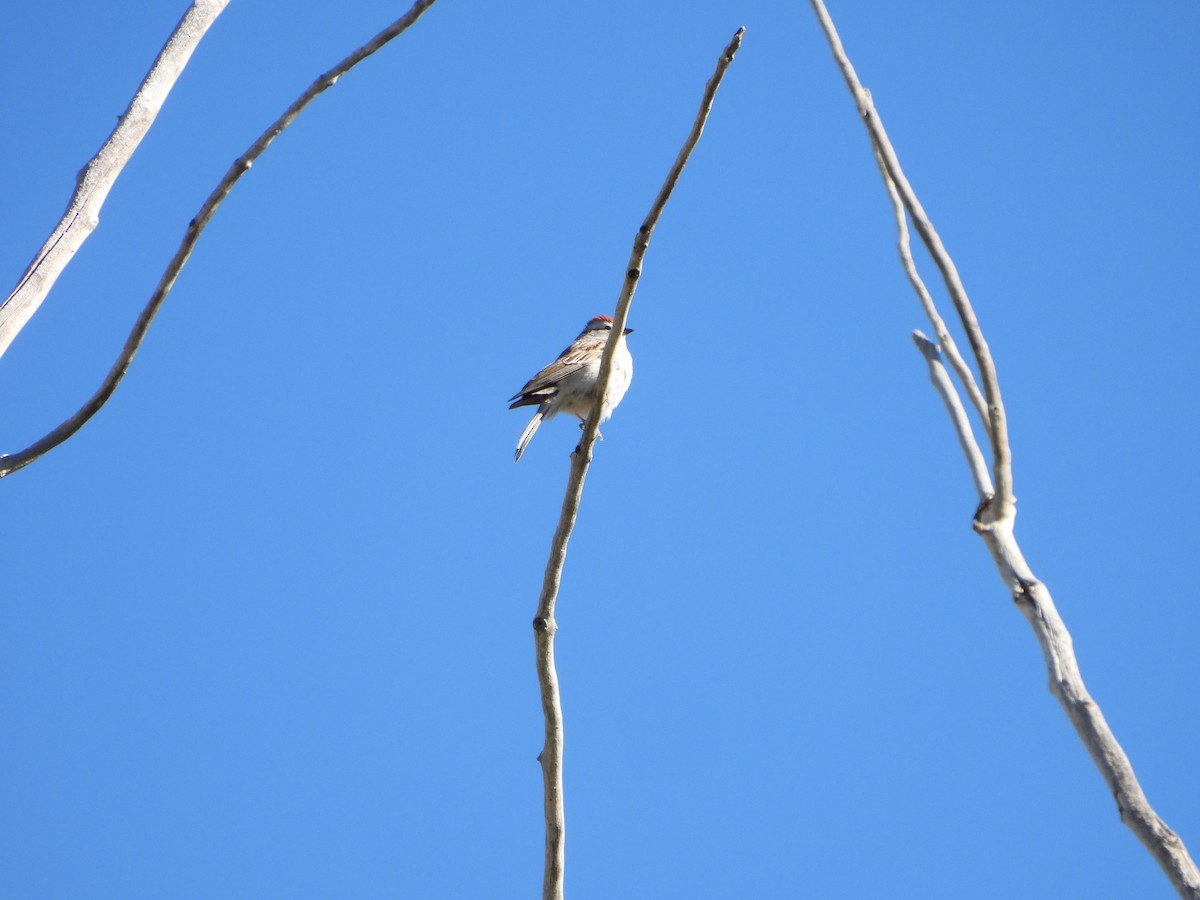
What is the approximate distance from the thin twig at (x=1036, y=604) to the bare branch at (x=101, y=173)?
182cm

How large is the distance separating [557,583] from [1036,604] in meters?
1.72

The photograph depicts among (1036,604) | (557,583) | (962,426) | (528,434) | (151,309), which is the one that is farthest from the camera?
(528,434)

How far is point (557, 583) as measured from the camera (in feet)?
11.8

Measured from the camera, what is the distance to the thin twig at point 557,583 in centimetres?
316

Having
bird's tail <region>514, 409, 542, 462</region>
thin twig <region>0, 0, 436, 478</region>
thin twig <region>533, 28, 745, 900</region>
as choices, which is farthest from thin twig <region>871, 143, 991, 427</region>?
bird's tail <region>514, 409, 542, 462</region>

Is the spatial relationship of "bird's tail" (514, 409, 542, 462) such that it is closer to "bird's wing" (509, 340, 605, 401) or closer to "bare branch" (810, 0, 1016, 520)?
"bird's wing" (509, 340, 605, 401)

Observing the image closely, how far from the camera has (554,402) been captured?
9078 mm

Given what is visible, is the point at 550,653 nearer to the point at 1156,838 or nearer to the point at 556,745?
the point at 556,745

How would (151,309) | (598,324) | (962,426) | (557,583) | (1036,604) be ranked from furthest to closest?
(598,324) → (557,583) → (151,309) → (962,426) → (1036,604)

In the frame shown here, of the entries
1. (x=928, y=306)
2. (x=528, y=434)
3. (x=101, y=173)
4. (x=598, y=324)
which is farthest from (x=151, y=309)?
(x=598, y=324)

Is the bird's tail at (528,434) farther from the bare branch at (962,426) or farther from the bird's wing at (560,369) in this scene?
the bare branch at (962,426)

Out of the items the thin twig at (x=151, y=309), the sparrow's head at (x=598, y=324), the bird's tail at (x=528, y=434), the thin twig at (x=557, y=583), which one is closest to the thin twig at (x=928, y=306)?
the thin twig at (x=557, y=583)

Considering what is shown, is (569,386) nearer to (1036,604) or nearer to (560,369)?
(560,369)

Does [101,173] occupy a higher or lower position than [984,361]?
higher
